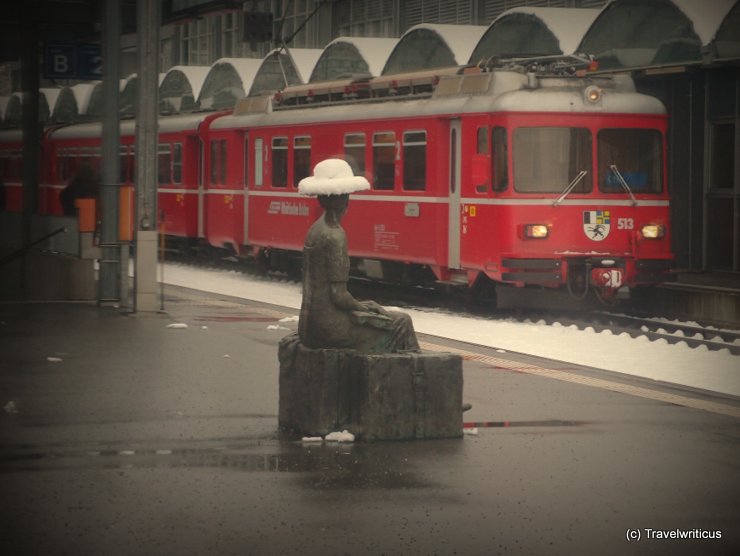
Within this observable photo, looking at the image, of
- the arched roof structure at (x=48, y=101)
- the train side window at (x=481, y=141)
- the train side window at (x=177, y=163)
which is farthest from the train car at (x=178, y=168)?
the arched roof structure at (x=48, y=101)

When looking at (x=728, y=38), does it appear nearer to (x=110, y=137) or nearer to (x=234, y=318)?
(x=234, y=318)

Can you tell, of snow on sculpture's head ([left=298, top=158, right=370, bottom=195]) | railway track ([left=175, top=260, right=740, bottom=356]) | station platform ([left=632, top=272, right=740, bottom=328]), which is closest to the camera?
snow on sculpture's head ([left=298, top=158, right=370, bottom=195])

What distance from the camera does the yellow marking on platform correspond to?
11.5m

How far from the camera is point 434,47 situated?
108ft

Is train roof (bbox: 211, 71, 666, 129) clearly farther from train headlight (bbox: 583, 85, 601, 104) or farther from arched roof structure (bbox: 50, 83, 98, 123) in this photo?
arched roof structure (bbox: 50, 83, 98, 123)

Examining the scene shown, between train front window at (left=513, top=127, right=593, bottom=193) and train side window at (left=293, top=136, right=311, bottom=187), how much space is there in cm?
589

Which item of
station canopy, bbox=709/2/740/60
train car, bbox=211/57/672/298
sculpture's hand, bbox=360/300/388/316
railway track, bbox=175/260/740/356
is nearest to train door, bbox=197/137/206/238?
railway track, bbox=175/260/740/356

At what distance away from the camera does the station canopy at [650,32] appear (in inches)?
956

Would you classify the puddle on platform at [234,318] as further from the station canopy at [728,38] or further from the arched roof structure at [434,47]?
the arched roof structure at [434,47]

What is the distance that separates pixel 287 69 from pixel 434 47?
9181 mm

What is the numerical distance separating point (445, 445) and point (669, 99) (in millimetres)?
18415

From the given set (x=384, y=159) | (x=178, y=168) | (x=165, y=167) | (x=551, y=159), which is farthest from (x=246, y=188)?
(x=551, y=159)

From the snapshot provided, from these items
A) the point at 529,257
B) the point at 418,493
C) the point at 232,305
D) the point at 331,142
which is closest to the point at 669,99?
the point at 331,142

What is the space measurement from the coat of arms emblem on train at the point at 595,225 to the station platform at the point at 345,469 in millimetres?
6441
